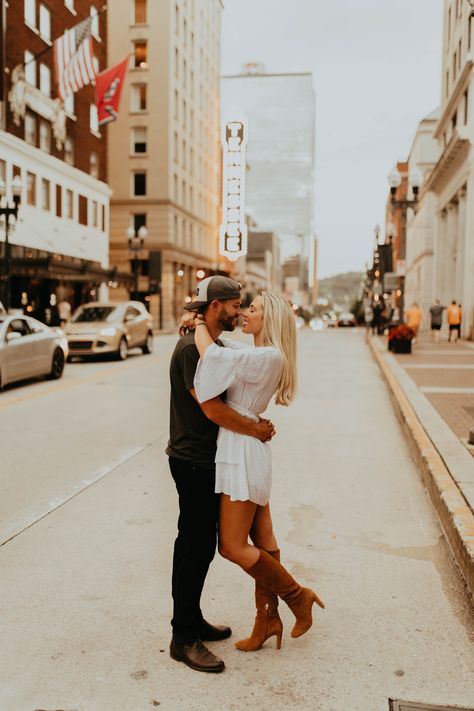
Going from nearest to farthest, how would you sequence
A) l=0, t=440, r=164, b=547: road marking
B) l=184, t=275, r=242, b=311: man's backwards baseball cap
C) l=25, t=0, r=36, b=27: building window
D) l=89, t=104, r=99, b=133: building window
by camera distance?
l=184, t=275, r=242, b=311: man's backwards baseball cap
l=0, t=440, r=164, b=547: road marking
l=25, t=0, r=36, b=27: building window
l=89, t=104, r=99, b=133: building window

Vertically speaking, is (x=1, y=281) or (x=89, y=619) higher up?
(x=1, y=281)

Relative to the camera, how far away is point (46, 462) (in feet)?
25.9

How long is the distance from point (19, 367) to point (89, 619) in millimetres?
10993

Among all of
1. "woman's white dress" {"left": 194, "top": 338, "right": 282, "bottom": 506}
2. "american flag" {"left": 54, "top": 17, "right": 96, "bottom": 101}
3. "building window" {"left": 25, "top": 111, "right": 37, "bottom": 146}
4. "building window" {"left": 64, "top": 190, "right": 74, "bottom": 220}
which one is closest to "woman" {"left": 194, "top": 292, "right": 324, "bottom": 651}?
"woman's white dress" {"left": 194, "top": 338, "right": 282, "bottom": 506}

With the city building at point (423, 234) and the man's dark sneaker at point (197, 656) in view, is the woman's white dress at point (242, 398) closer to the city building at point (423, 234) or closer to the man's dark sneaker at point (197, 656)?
the man's dark sneaker at point (197, 656)

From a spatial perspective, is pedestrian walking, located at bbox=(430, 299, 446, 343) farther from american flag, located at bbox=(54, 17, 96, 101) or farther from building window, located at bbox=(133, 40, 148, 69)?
building window, located at bbox=(133, 40, 148, 69)

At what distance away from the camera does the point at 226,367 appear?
10.7 feet

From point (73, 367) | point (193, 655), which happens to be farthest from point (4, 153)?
point (193, 655)

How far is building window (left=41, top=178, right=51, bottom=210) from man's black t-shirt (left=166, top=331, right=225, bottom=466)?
34684mm

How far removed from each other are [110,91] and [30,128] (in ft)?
16.5

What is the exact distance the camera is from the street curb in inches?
186

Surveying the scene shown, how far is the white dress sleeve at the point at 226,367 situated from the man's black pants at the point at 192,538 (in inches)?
16.2

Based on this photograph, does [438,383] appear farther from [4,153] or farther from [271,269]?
[271,269]

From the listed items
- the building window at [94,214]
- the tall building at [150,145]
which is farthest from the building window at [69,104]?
the tall building at [150,145]
